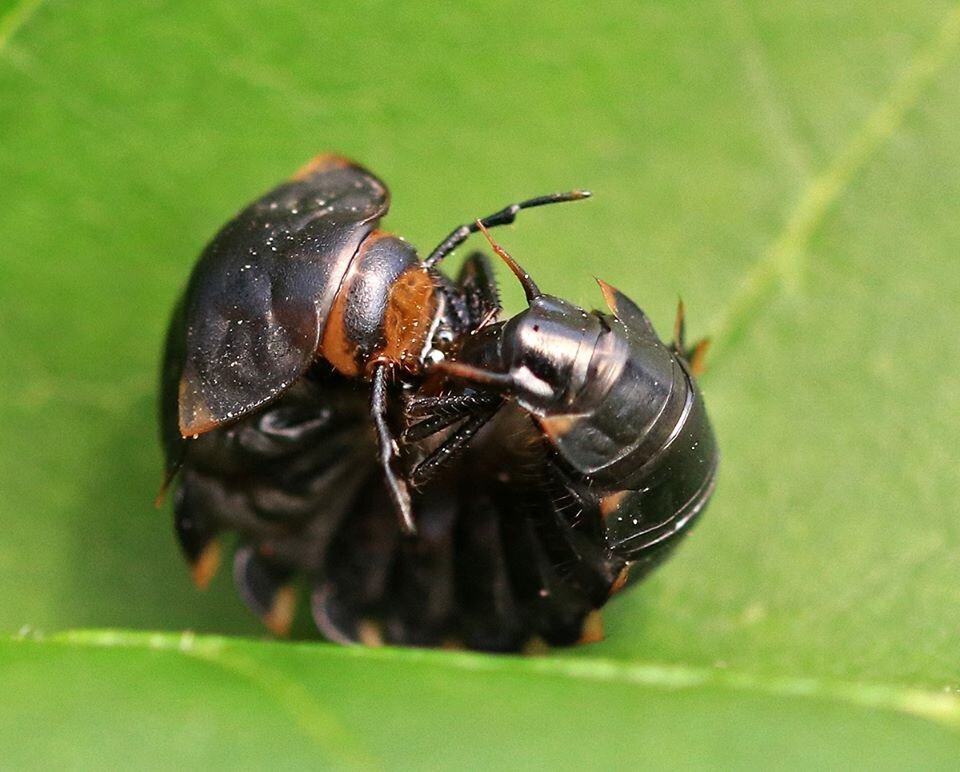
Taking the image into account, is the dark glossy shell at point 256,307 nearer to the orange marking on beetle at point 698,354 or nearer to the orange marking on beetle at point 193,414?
the orange marking on beetle at point 193,414

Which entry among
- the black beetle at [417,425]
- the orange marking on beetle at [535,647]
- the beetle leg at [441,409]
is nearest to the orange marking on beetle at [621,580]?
Answer: the black beetle at [417,425]

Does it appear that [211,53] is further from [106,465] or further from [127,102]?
[106,465]

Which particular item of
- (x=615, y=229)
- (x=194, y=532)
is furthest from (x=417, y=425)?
(x=615, y=229)

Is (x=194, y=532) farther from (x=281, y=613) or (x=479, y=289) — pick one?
(x=479, y=289)

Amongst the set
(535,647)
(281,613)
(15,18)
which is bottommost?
(535,647)

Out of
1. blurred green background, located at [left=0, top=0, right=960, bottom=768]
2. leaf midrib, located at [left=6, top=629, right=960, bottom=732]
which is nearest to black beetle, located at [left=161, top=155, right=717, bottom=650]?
blurred green background, located at [left=0, top=0, right=960, bottom=768]
